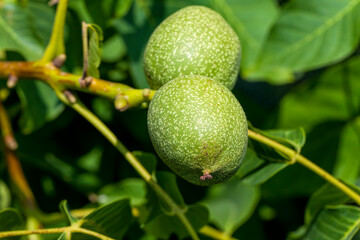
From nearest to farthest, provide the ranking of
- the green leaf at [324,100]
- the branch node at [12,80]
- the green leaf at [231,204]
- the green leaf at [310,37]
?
1. the branch node at [12,80]
2. the green leaf at [310,37]
3. the green leaf at [231,204]
4. the green leaf at [324,100]

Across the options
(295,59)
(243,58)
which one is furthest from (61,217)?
(295,59)

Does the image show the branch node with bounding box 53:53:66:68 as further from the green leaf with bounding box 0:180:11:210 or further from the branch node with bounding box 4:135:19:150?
the green leaf with bounding box 0:180:11:210

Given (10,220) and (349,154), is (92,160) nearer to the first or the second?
(10,220)

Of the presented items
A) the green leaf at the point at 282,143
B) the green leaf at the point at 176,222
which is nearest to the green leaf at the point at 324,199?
the green leaf at the point at 282,143

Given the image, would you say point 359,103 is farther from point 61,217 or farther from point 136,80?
point 61,217

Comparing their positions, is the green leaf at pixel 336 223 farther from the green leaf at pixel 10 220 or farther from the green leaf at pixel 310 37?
the green leaf at pixel 10 220

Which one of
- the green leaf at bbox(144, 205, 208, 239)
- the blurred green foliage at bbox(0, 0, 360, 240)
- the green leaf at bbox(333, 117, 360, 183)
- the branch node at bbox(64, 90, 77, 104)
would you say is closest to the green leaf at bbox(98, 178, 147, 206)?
the blurred green foliage at bbox(0, 0, 360, 240)
